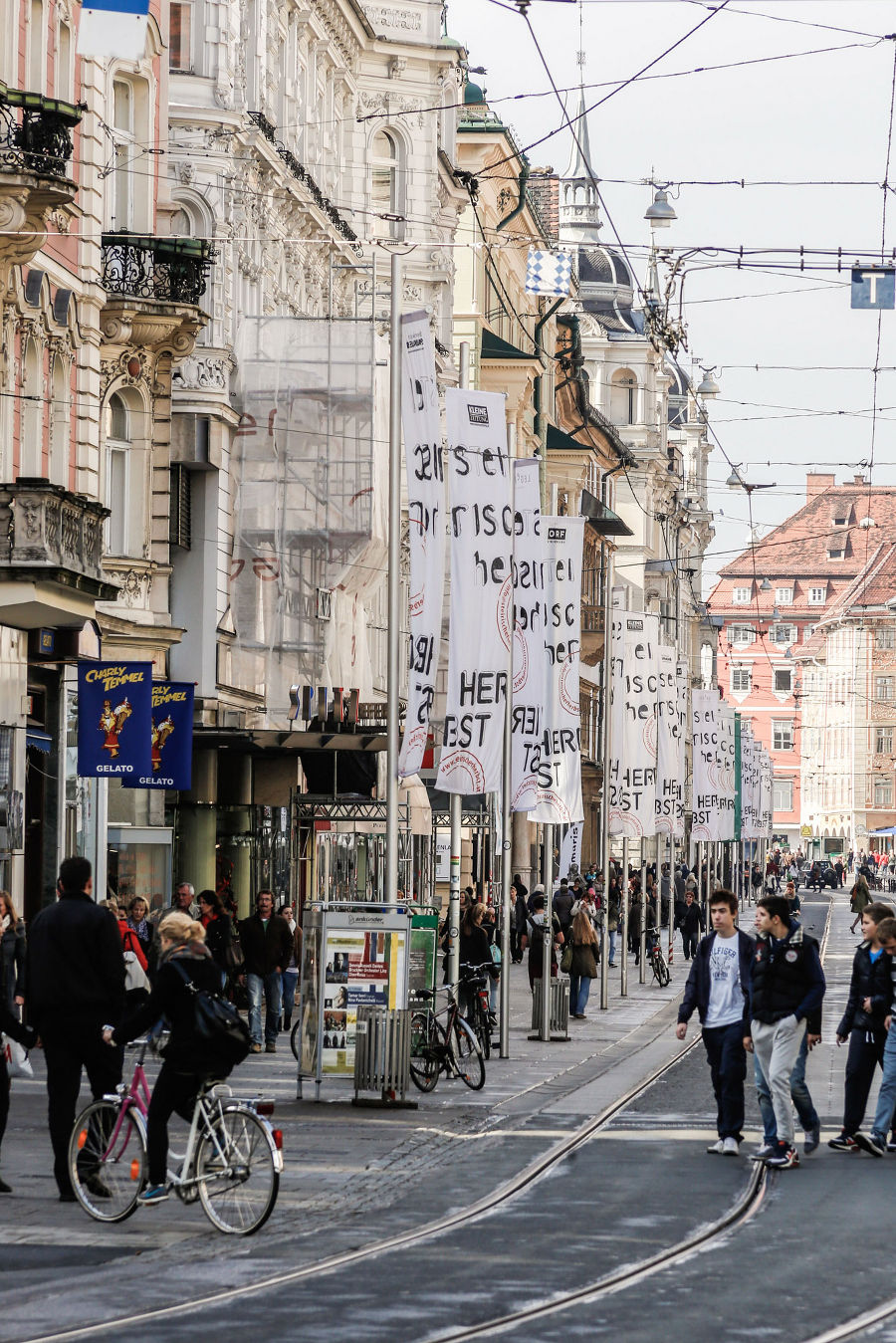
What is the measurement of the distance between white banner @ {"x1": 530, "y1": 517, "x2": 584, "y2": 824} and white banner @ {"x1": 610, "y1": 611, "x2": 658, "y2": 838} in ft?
22.1

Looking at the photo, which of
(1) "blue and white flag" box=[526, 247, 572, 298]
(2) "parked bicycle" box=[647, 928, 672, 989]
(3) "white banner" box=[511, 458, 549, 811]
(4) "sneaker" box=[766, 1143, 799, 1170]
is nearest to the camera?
(4) "sneaker" box=[766, 1143, 799, 1170]

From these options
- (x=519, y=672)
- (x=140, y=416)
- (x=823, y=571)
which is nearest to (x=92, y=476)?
(x=140, y=416)

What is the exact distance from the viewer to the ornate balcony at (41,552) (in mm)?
24062

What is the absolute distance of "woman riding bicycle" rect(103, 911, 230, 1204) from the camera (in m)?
12.7

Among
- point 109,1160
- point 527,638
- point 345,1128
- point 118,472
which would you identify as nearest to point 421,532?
point 527,638

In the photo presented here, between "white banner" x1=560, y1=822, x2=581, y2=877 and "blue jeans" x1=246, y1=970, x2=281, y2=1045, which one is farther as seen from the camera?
"white banner" x1=560, y1=822, x2=581, y2=877

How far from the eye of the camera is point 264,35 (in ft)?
121

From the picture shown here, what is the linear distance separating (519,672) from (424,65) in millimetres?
25249

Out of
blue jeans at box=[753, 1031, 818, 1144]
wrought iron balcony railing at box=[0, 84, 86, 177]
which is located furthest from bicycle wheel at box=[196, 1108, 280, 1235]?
wrought iron balcony railing at box=[0, 84, 86, 177]

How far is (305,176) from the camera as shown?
3938 cm

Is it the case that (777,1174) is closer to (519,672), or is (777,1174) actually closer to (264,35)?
(519,672)

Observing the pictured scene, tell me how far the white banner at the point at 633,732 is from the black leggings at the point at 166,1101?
76.9 feet

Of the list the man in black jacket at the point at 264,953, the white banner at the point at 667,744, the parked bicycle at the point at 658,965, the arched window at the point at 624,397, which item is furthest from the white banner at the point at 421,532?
the arched window at the point at 624,397

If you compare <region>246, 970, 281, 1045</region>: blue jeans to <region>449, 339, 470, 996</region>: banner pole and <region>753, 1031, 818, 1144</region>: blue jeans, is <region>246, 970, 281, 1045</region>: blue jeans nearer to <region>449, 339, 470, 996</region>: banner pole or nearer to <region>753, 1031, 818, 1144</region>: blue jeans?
<region>449, 339, 470, 996</region>: banner pole
